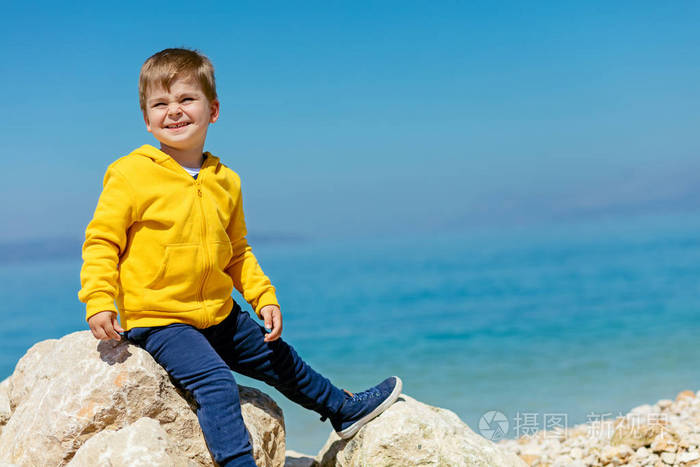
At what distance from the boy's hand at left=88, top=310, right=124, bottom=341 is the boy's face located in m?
0.95

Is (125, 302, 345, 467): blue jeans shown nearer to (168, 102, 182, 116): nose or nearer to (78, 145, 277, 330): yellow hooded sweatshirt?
(78, 145, 277, 330): yellow hooded sweatshirt

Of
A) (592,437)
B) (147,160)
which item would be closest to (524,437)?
(592,437)

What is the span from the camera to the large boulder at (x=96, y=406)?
328 centimetres

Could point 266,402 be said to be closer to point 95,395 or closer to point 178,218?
point 95,395

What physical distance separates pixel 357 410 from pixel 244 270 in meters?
1.05

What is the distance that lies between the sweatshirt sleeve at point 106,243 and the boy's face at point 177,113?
1.11 ft

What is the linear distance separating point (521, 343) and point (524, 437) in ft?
28.5

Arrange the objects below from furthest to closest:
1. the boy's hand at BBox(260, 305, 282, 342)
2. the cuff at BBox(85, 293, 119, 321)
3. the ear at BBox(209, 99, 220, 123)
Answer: the boy's hand at BBox(260, 305, 282, 342)
the ear at BBox(209, 99, 220, 123)
the cuff at BBox(85, 293, 119, 321)

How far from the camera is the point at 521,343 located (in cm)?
1580

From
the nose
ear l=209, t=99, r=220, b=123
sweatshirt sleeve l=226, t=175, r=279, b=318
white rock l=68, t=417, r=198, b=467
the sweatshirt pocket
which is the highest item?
ear l=209, t=99, r=220, b=123

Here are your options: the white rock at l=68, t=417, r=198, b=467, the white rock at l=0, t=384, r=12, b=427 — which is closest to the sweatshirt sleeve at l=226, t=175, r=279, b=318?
the white rock at l=68, t=417, r=198, b=467

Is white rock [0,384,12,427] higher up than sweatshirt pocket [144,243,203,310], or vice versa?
sweatshirt pocket [144,243,203,310]

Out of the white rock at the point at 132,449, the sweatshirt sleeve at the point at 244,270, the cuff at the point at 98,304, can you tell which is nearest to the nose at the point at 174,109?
the sweatshirt sleeve at the point at 244,270

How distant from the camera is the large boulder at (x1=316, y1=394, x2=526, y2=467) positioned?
12.3 feet
